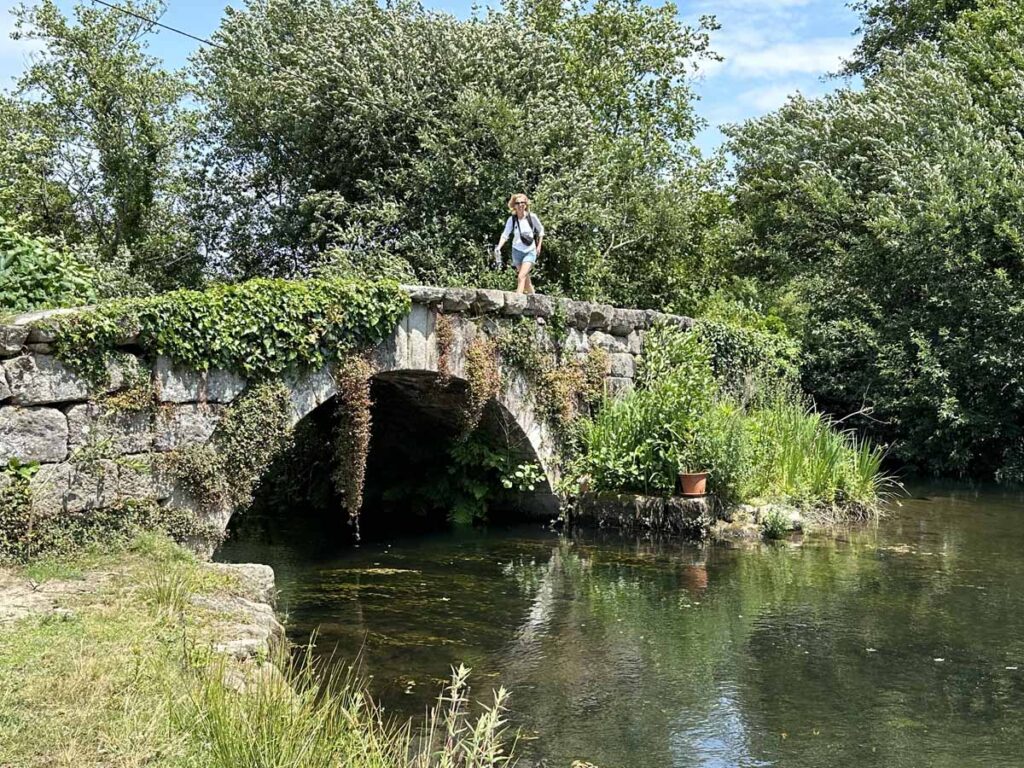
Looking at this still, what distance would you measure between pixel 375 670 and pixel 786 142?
1559 centimetres

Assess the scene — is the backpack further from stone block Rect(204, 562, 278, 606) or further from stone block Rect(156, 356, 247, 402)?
stone block Rect(204, 562, 278, 606)

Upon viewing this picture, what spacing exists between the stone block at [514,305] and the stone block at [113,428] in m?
4.10

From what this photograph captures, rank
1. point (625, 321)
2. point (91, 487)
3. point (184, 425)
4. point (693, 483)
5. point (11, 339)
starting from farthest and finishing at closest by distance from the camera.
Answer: point (625, 321)
point (693, 483)
point (184, 425)
point (91, 487)
point (11, 339)

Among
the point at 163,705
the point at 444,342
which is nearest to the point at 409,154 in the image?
the point at 444,342

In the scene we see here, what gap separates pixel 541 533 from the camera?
10539 mm

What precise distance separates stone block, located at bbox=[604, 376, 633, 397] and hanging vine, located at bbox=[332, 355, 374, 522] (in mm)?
3430

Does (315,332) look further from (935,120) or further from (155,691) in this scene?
(935,120)

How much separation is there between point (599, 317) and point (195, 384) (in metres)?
5.14

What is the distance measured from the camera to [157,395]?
694 centimetres

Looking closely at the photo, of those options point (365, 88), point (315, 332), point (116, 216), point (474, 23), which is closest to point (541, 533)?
point (315, 332)

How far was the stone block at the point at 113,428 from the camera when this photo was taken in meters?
6.45

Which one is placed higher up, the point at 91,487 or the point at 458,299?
the point at 458,299

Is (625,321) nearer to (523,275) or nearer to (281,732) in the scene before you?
(523,275)

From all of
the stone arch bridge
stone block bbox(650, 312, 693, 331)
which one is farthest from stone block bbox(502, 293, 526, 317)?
stone block bbox(650, 312, 693, 331)
